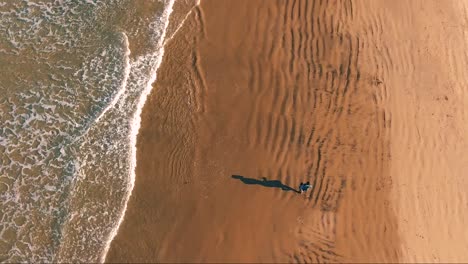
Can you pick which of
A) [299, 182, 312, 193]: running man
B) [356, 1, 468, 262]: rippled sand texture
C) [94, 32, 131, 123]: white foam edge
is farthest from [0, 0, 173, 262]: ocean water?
[356, 1, 468, 262]: rippled sand texture

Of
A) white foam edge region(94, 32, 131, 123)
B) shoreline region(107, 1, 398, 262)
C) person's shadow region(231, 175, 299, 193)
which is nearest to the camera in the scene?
shoreline region(107, 1, 398, 262)

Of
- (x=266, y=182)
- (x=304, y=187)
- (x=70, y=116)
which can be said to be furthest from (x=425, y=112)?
Answer: (x=70, y=116)

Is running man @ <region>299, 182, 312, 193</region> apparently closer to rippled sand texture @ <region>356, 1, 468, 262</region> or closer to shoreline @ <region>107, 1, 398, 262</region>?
shoreline @ <region>107, 1, 398, 262</region>

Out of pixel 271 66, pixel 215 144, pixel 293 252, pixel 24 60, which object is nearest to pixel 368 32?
pixel 271 66

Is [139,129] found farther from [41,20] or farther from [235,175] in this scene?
[41,20]

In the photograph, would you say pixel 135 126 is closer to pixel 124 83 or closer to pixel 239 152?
pixel 124 83

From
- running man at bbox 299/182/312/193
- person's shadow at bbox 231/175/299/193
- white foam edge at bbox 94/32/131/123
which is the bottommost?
person's shadow at bbox 231/175/299/193
